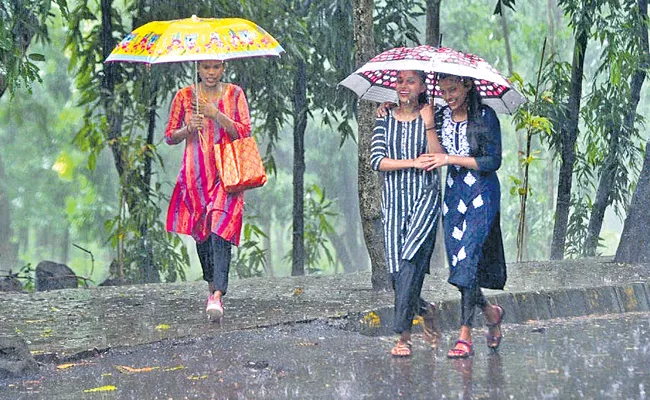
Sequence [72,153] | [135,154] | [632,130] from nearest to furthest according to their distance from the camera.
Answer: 1. [135,154]
2. [632,130]
3. [72,153]

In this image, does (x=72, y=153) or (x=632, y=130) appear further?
(x=72, y=153)

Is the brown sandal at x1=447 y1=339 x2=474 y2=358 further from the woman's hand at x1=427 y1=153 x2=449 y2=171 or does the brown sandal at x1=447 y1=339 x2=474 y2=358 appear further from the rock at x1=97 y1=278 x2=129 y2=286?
the rock at x1=97 y1=278 x2=129 y2=286

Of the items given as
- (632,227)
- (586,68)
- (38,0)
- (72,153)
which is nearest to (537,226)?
(586,68)

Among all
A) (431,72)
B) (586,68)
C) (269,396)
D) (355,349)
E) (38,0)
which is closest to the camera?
(269,396)

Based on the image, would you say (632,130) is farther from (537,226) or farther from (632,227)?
(537,226)

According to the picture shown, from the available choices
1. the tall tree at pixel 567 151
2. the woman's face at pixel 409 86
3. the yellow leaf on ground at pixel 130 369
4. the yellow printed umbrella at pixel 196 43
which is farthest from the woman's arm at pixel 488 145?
the tall tree at pixel 567 151

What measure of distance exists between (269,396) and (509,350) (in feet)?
6.98

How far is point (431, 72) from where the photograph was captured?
7.00 meters

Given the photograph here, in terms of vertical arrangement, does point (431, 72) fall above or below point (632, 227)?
above

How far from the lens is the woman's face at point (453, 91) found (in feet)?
23.2

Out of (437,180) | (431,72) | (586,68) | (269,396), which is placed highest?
(586,68)

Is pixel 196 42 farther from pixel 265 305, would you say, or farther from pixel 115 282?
pixel 115 282

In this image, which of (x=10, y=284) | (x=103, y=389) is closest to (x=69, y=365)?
(x=103, y=389)

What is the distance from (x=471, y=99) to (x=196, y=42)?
2.06 meters
